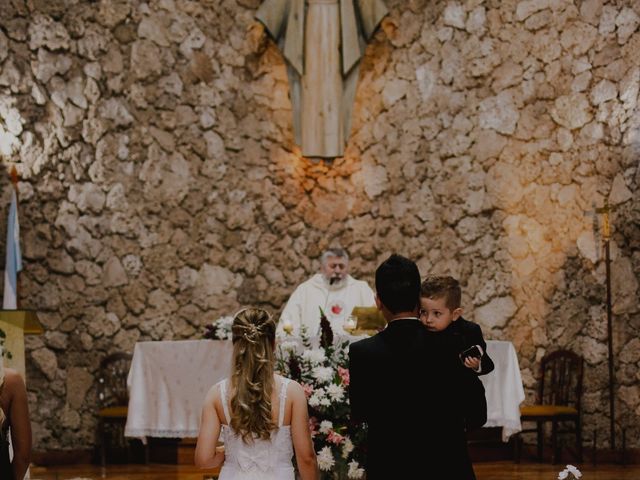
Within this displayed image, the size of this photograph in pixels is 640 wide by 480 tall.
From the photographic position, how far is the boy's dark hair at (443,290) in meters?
3.51

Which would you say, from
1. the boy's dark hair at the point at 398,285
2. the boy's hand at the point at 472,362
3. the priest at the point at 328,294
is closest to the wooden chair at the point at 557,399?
the priest at the point at 328,294

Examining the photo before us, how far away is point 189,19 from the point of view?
9.87 metres

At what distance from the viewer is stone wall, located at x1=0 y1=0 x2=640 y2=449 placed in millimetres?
9242

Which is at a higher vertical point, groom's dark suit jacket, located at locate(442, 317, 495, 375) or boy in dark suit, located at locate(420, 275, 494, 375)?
boy in dark suit, located at locate(420, 275, 494, 375)

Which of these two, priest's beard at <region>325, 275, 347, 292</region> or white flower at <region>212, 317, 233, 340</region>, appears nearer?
white flower at <region>212, 317, 233, 340</region>

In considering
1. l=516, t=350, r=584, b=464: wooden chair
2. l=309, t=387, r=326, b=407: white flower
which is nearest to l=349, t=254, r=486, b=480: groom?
l=309, t=387, r=326, b=407: white flower

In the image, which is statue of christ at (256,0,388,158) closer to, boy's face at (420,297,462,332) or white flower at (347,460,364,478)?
white flower at (347,460,364,478)

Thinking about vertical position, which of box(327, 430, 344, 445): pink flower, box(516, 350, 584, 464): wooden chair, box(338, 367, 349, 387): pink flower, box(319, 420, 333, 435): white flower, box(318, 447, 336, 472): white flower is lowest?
box(516, 350, 584, 464): wooden chair

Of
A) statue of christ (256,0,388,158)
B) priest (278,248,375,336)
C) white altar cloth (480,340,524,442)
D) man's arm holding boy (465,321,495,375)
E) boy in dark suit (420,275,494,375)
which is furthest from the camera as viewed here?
statue of christ (256,0,388,158)

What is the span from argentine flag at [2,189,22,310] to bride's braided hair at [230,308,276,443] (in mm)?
5707

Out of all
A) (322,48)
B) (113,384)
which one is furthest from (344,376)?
(322,48)

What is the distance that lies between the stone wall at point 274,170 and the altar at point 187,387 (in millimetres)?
1785

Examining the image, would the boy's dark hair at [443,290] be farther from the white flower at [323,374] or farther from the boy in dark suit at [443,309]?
the white flower at [323,374]

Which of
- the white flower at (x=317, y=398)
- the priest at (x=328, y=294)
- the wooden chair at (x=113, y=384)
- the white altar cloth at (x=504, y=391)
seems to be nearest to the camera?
the white flower at (x=317, y=398)
